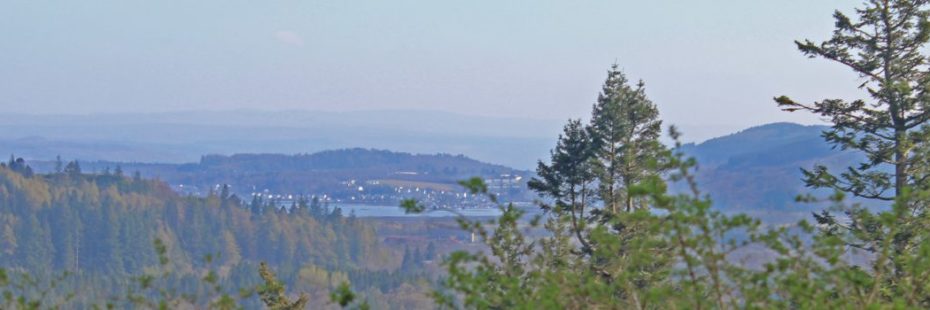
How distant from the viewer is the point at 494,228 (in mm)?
9688

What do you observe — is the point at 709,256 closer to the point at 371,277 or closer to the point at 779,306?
the point at 779,306

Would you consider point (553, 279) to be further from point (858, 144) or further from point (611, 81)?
point (611, 81)

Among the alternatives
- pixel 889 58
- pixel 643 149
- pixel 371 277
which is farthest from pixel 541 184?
pixel 371 277

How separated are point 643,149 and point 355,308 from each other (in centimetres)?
2840

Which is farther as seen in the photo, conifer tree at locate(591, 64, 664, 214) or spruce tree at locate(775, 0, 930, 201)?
conifer tree at locate(591, 64, 664, 214)

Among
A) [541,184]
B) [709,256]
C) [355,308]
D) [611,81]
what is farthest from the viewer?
[611,81]

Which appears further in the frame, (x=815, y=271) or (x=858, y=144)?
(x=858, y=144)

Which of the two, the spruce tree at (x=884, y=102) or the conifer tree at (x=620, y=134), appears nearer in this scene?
the spruce tree at (x=884, y=102)

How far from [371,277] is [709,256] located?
166734mm

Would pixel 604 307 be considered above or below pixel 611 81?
below

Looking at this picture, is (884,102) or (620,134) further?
(620,134)

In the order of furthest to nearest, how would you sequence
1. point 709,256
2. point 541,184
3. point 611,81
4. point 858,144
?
point 611,81 < point 541,184 < point 858,144 < point 709,256

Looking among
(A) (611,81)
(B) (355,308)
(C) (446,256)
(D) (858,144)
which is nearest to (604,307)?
(C) (446,256)

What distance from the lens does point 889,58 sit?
23.8 meters
